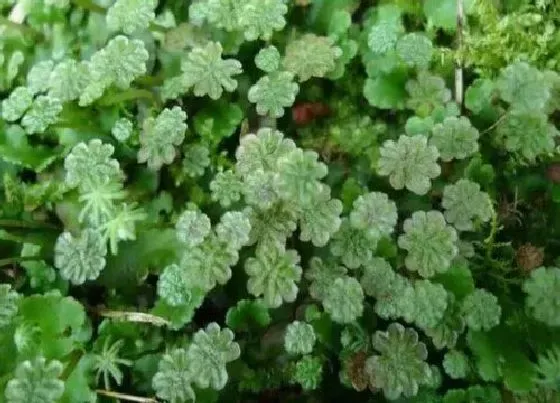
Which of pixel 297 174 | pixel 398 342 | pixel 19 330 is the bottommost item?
pixel 19 330

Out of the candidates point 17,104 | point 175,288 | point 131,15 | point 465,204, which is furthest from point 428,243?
point 17,104

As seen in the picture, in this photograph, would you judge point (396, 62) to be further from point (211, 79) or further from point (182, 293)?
point (182, 293)

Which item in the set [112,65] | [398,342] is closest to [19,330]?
[112,65]

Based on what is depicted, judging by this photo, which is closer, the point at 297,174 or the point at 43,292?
the point at 297,174

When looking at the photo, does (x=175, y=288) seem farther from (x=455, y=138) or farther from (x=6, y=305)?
(x=455, y=138)

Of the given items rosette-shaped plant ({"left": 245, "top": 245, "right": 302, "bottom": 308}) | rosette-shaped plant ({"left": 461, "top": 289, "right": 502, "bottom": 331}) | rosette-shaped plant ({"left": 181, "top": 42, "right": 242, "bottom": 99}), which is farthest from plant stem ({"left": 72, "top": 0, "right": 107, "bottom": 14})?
rosette-shaped plant ({"left": 461, "top": 289, "right": 502, "bottom": 331})

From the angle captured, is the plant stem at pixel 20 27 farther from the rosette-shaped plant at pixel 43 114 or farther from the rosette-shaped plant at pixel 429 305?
the rosette-shaped plant at pixel 429 305

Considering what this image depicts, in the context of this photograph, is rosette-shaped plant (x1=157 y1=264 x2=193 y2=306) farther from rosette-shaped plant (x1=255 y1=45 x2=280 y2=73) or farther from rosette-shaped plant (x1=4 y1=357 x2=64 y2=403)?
rosette-shaped plant (x1=255 y1=45 x2=280 y2=73)
